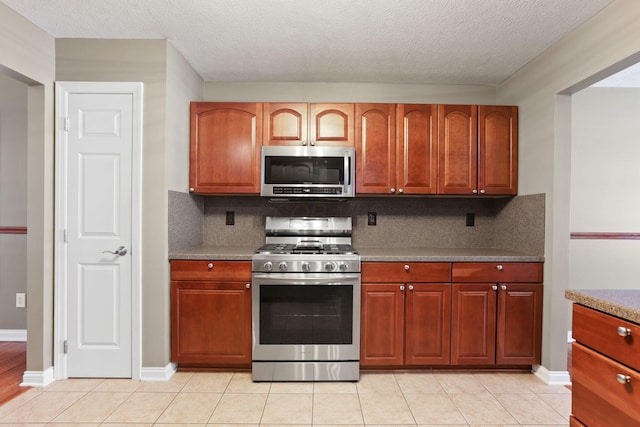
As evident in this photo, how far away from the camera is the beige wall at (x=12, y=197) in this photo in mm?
3209

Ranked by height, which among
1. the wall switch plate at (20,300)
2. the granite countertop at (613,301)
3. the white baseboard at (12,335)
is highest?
the granite countertop at (613,301)

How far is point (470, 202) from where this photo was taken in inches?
131

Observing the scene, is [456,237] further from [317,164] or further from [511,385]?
[317,164]

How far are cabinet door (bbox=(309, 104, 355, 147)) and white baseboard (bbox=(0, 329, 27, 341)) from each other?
3130mm

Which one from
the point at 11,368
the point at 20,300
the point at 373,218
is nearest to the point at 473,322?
the point at 373,218

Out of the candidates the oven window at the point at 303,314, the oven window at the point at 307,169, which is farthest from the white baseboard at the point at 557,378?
the oven window at the point at 307,169

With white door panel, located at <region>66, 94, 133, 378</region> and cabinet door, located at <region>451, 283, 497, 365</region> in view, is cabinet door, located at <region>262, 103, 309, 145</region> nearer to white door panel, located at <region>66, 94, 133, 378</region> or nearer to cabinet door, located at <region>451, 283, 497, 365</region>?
white door panel, located at <region>66, 94, 133, 378</region>

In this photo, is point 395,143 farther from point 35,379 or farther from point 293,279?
point 35,379

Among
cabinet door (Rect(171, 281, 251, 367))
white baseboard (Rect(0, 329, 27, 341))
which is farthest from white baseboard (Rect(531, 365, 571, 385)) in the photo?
white baseboard (Rect(0, 329, 27, 341))

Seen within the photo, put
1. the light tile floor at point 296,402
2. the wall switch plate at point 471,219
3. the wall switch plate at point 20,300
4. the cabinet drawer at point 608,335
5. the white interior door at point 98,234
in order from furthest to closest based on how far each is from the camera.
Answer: the wall switch plate at point 471,219
the wall switch plate at point 20,300
the white interior door at point 98,234
the light tile floor at point 296,402
the cabinet drawer at point 608,335

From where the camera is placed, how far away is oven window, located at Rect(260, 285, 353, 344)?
100 inches

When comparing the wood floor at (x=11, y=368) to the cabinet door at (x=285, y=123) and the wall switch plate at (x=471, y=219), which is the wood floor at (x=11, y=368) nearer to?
the cabinet door at (x=285, y=123)

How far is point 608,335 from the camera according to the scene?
1348 mm

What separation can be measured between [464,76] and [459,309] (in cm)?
195
